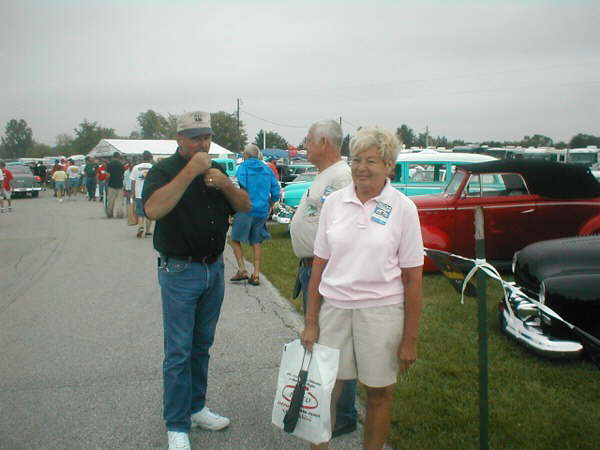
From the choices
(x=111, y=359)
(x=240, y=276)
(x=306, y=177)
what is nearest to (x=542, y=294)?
(x=111, y=359)

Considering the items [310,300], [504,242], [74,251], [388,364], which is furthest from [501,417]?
[74,251]

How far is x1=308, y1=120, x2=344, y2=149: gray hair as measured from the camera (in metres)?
3.24

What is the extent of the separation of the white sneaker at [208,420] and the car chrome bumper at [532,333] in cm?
248

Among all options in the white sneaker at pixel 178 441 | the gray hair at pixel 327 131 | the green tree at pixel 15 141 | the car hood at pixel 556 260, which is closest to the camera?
the white sneaker at pixel 178 441

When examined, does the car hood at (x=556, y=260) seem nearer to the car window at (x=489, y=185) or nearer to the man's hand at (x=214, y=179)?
the man's hand at (x=214, y=179)

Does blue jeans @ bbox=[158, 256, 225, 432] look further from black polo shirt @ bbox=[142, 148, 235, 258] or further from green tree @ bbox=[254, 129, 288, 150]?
green tree @ bbox=[254, 129, 288, 150]

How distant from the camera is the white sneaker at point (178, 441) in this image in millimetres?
3102

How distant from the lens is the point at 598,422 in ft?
11.4

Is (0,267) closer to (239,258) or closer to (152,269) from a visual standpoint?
(152,269)

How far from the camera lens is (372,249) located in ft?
8.27

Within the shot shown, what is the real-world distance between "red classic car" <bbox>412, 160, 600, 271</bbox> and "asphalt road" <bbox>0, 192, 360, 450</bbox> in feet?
9.40

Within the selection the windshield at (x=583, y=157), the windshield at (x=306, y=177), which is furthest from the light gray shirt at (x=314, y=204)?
the windshield at (x=583, y=157)

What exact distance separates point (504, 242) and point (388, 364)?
5795 mm

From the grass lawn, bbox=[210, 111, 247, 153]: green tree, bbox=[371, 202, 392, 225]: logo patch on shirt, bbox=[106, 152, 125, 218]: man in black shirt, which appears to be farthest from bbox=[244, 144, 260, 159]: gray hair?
bbox=[210, 111, 247, 153]: green tree
